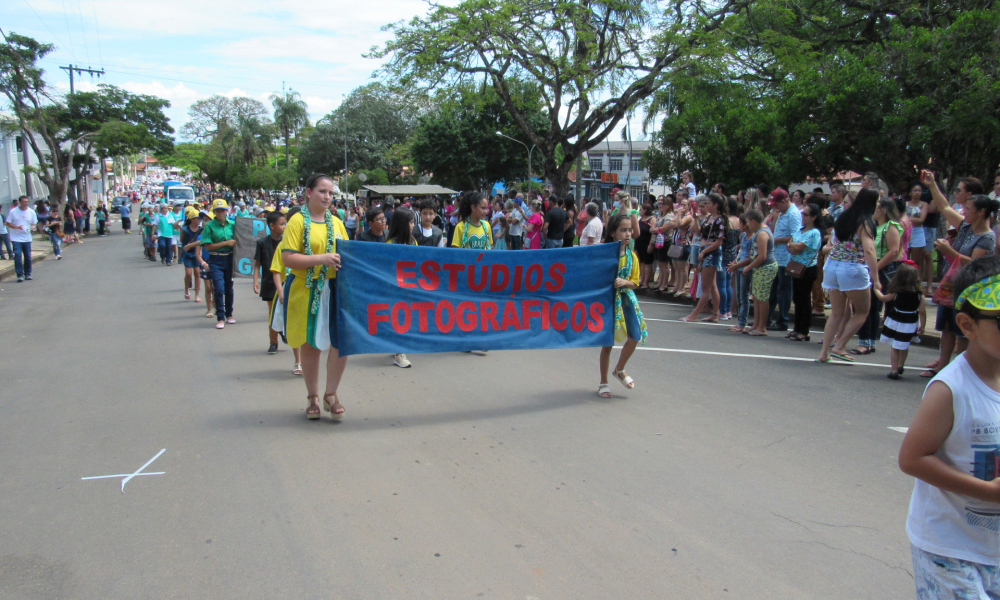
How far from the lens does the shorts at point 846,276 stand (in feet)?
25.3

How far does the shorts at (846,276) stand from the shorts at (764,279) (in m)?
1.57

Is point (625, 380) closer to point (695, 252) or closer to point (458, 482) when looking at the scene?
point (458, 482)

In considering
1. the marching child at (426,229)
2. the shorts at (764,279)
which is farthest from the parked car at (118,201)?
the shorts at (764,279)

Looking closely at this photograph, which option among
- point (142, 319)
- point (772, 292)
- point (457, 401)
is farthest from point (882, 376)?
point (142, 319)

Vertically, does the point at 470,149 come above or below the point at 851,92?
above

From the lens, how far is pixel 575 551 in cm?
357

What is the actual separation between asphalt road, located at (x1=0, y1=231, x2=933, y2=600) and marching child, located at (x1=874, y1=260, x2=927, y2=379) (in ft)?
0.89

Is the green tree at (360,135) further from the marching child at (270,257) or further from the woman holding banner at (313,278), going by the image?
the woman holding banner at (313,278)

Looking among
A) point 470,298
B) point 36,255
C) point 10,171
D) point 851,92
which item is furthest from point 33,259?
point 10,171

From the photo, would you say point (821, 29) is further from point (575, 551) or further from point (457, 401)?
point (575, 551)

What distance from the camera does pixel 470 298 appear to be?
19.9 ft

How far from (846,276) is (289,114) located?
85.8 m

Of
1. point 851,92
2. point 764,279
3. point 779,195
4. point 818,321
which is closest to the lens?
point 764,279

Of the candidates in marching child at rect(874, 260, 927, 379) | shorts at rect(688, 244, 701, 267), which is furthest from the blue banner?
shorts at rect(688, 244, 701, 267)
